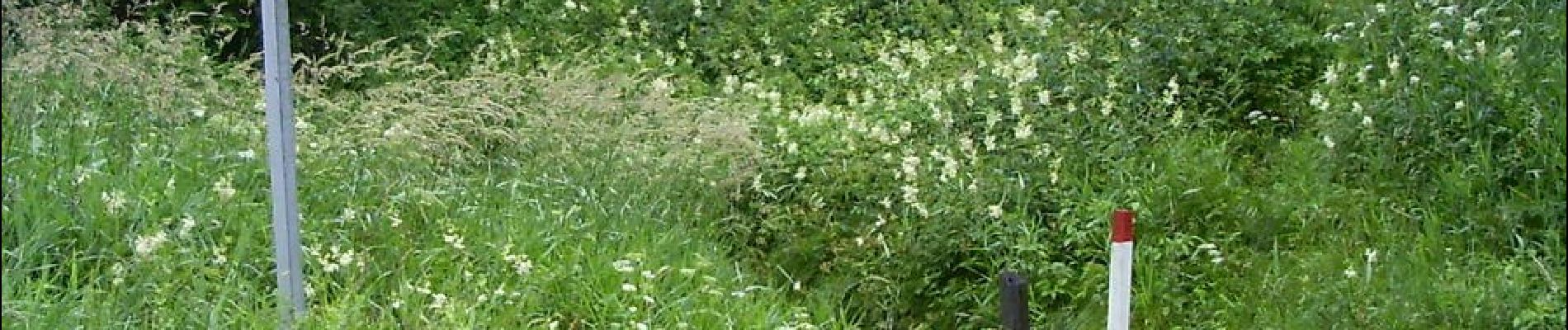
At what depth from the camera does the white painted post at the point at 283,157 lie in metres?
3.11

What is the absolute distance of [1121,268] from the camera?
9.72ft

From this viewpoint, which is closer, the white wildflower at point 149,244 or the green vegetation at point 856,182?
the white wildflower at point 149,244

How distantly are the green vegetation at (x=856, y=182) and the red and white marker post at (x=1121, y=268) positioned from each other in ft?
2.36

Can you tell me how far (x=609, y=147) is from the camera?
4.97m

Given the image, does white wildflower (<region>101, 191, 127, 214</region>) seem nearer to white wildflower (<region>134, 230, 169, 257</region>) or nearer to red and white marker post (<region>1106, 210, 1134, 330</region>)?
white wildflower (<region>134, 230, 169, 257</region>)

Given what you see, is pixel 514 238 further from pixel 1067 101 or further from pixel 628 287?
pixel 1067 101

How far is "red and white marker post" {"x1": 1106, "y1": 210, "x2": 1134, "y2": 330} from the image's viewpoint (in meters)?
2.93

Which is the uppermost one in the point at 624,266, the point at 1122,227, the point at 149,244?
the point at 1122,227

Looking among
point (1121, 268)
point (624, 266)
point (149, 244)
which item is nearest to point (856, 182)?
point (624, 266)

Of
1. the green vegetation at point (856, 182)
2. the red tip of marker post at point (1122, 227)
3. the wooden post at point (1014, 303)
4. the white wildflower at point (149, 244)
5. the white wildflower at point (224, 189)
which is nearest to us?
the wooden post at point (1014, 303)

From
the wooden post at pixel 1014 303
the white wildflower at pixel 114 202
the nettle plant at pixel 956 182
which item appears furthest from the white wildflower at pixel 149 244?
the wooden post at pixel 1014 303

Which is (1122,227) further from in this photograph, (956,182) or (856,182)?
(856,182)

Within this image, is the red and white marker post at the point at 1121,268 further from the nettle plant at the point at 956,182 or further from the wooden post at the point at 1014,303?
the nettle plant at the point at 956,182

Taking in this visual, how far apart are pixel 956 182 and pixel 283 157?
1.88m
